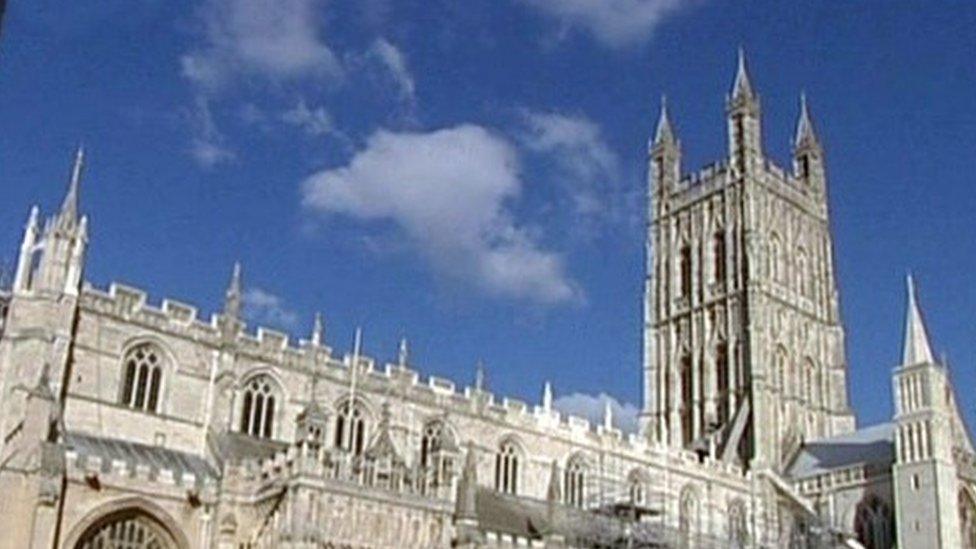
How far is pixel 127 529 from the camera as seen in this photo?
101 feet

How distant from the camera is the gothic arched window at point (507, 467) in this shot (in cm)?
4512

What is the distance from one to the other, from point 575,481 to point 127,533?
71.0 feet

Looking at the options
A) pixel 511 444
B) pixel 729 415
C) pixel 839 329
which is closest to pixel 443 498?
pixel 511 444

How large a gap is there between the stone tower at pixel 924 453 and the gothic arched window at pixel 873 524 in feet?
6.43

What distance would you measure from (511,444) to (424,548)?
13.1 m

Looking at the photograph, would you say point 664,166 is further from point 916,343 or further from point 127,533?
point 127,533

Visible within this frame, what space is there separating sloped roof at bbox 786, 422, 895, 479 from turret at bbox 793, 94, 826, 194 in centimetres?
1622

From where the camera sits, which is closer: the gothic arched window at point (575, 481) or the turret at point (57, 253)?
the turret at point (57, 253)

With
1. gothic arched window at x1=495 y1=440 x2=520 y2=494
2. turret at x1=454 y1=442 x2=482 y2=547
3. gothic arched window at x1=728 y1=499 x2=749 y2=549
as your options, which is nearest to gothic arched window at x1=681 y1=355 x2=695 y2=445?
gothic arched window at x1=728 y1=499 x2=749 y2=549

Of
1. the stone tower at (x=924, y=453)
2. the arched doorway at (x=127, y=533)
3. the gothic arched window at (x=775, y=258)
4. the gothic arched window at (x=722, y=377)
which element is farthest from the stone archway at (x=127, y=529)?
the gothic arched window at (x=775, y=258)

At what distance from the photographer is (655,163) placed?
225ft

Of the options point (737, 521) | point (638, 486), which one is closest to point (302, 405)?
point (638, 486)

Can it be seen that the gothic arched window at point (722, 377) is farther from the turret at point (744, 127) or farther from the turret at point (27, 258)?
the turret at point (27, 258)

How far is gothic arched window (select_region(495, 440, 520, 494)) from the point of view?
4512 cm
